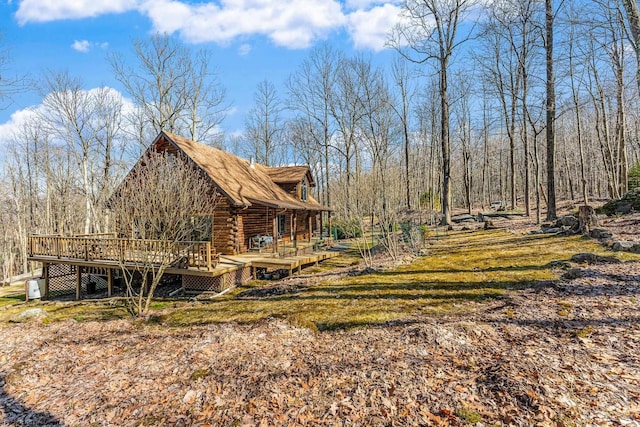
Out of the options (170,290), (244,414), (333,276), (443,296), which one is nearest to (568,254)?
(443,296)

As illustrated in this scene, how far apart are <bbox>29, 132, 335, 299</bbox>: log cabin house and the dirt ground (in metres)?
4.58

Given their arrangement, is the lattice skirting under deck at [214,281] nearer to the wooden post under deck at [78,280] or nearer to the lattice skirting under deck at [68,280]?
the wooden post under deck at [78,280]

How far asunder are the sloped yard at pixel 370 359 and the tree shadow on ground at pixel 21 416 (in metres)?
0.02

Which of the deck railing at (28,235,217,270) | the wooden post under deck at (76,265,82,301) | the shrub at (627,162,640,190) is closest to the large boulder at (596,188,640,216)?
the shrub at (627,162,640,190)

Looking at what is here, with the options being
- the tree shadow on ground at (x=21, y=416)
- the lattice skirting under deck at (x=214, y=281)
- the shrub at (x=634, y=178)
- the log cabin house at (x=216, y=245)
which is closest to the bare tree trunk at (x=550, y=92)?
the shrub at (x=634, y=178)

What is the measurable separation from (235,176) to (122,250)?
24.8 feet

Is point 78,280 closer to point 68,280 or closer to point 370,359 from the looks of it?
point 68,280

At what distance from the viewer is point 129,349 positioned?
6.83 meters

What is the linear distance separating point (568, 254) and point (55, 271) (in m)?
22.3

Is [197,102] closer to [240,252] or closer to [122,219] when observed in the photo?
[240,252]

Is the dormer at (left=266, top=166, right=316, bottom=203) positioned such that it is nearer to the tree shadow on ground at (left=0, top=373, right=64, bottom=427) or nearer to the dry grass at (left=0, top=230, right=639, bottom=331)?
the dry grass at (left=0, top=230, right=639, bottom=331)

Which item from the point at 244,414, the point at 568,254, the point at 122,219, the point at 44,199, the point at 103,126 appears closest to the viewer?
the point at 244,414

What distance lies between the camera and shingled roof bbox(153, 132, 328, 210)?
15414mm

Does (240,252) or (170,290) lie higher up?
(240,252)
